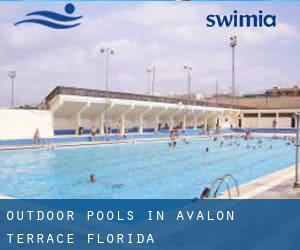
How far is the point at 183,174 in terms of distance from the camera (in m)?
13.1

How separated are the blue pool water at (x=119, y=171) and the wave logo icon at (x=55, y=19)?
264 inches

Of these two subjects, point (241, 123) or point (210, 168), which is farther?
point (241, 123)

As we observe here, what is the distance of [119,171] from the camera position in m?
13.6

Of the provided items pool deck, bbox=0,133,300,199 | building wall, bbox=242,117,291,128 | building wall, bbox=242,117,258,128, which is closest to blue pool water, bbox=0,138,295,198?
pool deck, bbox=0,133,300,199

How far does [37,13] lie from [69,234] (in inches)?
663

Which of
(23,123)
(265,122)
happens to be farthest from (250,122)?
(23,123)

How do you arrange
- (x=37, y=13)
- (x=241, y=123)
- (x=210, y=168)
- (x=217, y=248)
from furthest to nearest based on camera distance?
1. (x=241, y=123)
2. (x=37, y=13)
3. (x=210, y=168)
4. (x=217, y=248)

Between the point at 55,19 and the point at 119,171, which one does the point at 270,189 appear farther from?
the point at 55,19

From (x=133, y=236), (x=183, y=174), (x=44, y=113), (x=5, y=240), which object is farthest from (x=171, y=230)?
(x=44, y=113)

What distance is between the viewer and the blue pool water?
10.2 m

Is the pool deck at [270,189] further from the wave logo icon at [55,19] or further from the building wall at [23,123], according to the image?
the building wall at [23,123]

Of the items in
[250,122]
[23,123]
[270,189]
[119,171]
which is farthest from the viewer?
[250,122]

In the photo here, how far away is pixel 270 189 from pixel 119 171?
6.95 metres

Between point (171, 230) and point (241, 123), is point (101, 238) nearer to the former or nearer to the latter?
point (171, 230)
